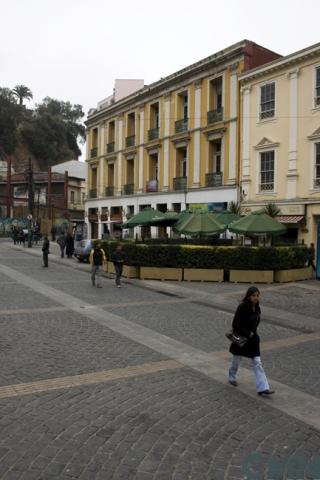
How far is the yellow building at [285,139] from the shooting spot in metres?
20.5

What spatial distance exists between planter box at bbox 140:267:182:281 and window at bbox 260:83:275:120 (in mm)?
10023

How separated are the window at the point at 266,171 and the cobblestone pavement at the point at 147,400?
40.8 feet

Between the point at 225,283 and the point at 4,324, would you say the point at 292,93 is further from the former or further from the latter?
the point at 4,324

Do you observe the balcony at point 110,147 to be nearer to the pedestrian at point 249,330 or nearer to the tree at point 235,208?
the tree at point 235,208

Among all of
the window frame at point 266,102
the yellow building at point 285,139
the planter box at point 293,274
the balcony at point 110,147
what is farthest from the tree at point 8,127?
the planter box at point 293,274

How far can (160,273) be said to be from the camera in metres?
18.1

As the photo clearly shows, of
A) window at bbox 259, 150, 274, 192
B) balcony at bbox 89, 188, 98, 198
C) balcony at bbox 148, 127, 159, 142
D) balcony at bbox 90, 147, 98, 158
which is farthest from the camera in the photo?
balcony at bbox 89, 188, 98, 198

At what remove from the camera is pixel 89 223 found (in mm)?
39219

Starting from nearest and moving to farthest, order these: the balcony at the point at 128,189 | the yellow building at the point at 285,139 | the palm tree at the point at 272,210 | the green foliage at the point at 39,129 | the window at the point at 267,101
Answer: the yellow building at the point at 285,139, the palm tree at the point at 272,210, the window at the point at 267,101, the balcony at the point at 128,189, the green foliage at the point at 39,129

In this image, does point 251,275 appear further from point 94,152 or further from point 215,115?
point 94,152

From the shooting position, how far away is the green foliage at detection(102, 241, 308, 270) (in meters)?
17.7

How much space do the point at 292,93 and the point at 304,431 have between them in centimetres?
1927

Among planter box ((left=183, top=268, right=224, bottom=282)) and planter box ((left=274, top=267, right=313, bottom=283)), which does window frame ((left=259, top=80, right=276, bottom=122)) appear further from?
planter box ((left=183, top=268, right=224, bottom=282))

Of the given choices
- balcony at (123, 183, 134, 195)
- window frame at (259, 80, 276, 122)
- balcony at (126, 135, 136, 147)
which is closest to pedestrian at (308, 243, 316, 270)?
window frame at (259, 80, 276, 122)
